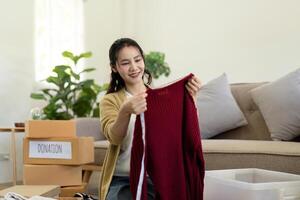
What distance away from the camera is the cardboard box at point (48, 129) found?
2.13 m

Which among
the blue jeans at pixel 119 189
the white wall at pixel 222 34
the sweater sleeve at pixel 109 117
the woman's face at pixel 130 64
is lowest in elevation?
the blue jeans at pixel 119 189

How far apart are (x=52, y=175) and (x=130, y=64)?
860mm

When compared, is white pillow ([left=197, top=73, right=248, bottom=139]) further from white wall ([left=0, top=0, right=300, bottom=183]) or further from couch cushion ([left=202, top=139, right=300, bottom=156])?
white wall ([left=0, top=0, right=300, bottom=183])

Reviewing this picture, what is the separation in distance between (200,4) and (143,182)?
298 centimetres

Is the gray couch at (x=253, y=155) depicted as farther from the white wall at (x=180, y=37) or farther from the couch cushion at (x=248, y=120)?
the white wall at (x=180, y=37)

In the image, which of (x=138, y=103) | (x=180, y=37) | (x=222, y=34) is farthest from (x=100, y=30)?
(x=138, y=103)

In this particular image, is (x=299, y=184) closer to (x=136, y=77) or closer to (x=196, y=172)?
(x=196, y=172)

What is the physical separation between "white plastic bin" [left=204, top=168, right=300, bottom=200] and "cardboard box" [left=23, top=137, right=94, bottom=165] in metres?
0.81

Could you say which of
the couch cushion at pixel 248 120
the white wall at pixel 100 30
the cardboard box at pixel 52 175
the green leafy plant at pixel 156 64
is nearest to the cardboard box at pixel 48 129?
the cardboard box at pixel 52 175

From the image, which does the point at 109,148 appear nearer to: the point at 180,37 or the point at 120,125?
the point at 120,125

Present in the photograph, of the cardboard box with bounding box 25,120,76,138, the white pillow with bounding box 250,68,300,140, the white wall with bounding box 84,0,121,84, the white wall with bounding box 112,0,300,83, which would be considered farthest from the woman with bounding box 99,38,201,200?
the white wall with bounding box 84,0,121,84

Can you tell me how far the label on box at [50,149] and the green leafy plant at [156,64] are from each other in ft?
5.45

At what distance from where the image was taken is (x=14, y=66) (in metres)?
3.47

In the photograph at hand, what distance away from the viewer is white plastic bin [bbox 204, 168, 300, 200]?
1.28m
